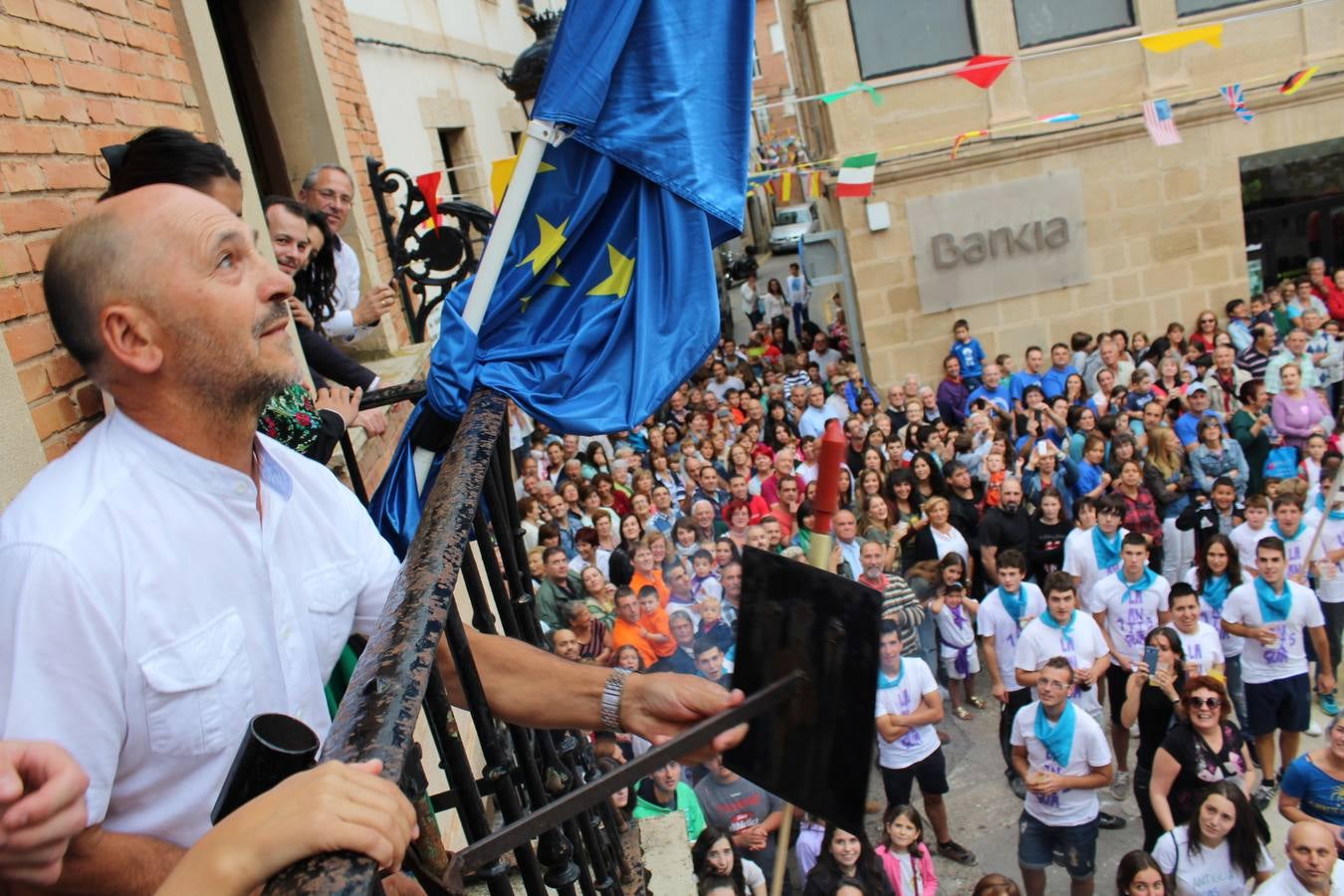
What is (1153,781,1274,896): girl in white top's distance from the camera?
17.9ft

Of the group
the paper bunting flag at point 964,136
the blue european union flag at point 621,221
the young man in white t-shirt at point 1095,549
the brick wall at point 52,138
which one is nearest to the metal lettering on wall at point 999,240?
the paper bunting flag at point 964,136

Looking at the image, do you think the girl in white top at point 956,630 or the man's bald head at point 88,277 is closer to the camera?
the man's bald head at point 88,277

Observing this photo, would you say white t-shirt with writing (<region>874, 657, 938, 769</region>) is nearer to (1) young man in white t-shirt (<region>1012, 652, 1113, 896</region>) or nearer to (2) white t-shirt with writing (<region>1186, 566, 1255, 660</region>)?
(1) young man in white t-shirt (<region>1012, 652, 1113, 896</region>)

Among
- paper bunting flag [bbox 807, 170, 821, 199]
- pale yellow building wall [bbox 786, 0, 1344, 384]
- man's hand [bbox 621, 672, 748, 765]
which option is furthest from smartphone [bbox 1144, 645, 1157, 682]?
paper bunting flag [bbox 807, 170, 821, 199]

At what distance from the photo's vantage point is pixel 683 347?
303cm

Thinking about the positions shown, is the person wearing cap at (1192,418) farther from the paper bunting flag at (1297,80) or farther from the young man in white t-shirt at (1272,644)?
the paper bunting flag at (1297,80)

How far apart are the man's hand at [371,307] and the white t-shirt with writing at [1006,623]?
15.0 feet

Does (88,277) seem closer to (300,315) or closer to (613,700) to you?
(613,700)

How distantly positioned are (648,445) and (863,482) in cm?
281

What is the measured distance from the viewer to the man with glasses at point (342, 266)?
16.9ft

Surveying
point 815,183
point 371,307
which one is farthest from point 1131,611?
point 815,183

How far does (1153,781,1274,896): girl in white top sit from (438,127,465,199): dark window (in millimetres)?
9194

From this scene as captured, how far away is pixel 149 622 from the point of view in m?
1.50

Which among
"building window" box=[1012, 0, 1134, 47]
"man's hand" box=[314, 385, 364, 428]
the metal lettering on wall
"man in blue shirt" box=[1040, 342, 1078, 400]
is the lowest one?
"man in blue shirt" box=[1040, 342, 1078, 400]
